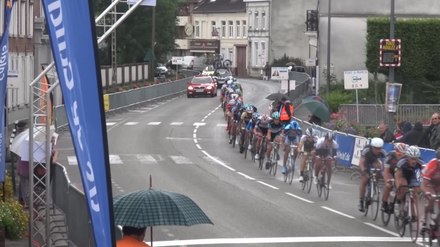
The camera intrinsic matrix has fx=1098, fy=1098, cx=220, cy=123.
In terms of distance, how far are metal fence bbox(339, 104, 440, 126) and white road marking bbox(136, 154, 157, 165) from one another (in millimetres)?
10530

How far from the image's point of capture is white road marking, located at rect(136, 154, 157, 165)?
33.0 meters

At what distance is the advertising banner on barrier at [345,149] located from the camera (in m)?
31.8

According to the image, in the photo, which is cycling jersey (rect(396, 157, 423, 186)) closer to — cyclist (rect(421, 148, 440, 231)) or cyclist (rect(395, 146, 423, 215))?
cyclist (rect(395, 146, 423, 215))

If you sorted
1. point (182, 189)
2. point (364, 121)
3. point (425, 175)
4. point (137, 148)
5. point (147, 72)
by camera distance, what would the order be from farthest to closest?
point (147, 72), point (364, 121), point (137, 148), point (182, 189), point (425, 175)

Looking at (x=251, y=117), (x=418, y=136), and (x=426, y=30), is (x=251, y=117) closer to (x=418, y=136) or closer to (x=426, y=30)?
(x=418, y=136)

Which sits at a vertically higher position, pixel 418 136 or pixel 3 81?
pixel 3 81

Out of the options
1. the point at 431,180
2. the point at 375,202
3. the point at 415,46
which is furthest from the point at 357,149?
the point at 415,46

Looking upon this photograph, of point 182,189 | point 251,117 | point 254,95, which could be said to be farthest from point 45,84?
point 254,95

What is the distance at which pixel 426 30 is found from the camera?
2147 inches

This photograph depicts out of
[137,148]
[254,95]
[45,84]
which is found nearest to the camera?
[45,84]

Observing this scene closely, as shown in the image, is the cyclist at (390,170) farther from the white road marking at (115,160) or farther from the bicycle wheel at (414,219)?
the white road marking at (115,160)

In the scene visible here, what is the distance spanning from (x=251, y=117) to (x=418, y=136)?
9.65 m

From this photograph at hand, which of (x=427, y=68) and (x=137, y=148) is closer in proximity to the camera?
(x=137, y=148)

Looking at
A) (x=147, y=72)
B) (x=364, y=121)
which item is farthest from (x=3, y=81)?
(x=147, y=72)
